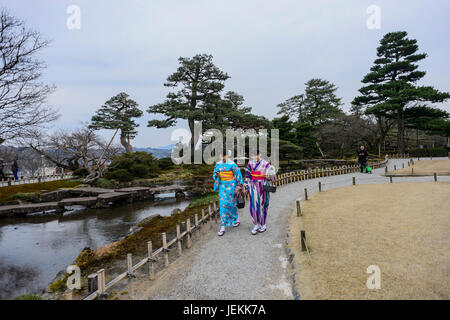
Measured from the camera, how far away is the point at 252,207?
5.64 meters

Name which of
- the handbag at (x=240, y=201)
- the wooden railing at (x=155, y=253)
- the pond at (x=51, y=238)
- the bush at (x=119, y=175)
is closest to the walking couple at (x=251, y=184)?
the handbag at (x=240, y=201)

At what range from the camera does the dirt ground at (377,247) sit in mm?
2964

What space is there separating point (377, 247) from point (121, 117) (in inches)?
1041

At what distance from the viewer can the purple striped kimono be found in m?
5.51

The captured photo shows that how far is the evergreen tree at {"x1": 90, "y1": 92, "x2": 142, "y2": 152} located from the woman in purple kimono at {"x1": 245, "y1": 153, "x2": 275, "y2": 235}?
70.3 ft

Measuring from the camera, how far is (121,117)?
2547 centimetres

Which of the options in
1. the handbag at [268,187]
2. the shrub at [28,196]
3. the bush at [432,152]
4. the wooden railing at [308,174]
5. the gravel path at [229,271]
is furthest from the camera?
the bush at [432,152]

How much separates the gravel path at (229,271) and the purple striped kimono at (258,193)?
0.47 metres

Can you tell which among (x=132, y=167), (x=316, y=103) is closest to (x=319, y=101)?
(x=316, y=103)

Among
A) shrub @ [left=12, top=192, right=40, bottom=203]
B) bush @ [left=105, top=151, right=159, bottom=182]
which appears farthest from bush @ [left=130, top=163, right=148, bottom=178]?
shrub @ [left=12, top=192, right=40, bottom=203]

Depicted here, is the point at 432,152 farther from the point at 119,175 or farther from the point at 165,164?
the point at 119,175

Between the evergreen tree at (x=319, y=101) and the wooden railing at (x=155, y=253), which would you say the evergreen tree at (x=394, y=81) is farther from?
the wooden railing at (x=155, y=253)

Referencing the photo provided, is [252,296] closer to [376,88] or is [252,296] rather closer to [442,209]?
[442,209]

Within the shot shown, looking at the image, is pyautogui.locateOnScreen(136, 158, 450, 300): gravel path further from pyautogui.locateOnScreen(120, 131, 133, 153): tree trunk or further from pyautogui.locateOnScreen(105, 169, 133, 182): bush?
pyautogui.locateOnScreen(120, 131, 133, 153): tree trunk
